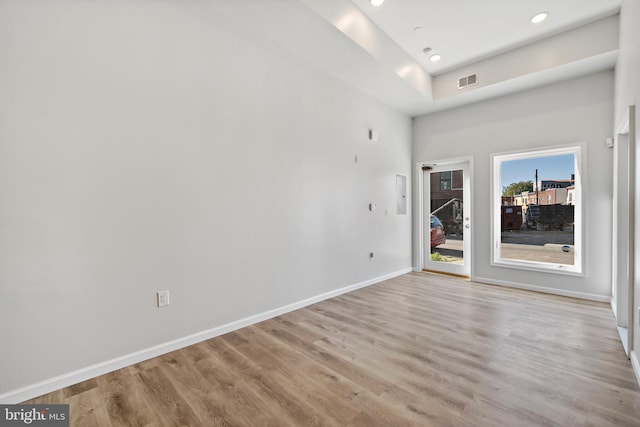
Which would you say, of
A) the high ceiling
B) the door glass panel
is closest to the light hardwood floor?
the door glass panel

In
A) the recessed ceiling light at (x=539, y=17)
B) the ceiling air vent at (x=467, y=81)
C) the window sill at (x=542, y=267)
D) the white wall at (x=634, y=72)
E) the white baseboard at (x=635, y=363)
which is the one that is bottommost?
the white baseboard at (x=635, y=363)

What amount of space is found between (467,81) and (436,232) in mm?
2638

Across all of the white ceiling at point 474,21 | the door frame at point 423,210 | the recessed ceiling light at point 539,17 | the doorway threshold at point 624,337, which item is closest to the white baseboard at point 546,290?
the door frame at point 423,210

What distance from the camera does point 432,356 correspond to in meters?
2.34

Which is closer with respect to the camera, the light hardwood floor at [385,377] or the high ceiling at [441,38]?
the light hardwood floor at [385,377]

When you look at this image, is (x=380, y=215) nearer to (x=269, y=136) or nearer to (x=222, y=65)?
(x=269, y=136)

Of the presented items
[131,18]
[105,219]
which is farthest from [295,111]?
[105,219]

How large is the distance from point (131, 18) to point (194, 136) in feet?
3.20

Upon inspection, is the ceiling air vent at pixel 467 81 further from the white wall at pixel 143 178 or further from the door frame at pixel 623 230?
the white wall at pixel 143 178

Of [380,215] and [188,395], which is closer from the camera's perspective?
[188,395]

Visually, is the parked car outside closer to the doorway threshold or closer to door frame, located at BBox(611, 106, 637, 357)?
door frame, located at BBox(611, 106, 637, 357)

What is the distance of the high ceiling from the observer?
9.16 feet

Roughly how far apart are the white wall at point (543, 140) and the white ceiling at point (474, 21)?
35.0 inches

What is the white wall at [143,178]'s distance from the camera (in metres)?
1.86
